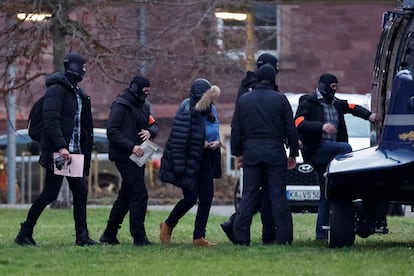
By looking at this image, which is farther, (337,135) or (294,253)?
(337,135)

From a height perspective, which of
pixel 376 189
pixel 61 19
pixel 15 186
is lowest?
pixel 15 186

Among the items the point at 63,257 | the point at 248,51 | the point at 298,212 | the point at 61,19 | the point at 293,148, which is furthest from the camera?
the point at 248,51

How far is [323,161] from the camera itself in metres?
14.4

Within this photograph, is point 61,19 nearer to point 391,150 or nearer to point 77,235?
point 77,235

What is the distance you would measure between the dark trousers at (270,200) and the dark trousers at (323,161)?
0.73 m

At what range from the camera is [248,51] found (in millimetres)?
27062

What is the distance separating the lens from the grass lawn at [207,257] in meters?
11.5

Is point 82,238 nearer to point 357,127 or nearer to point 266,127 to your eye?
point 266,127

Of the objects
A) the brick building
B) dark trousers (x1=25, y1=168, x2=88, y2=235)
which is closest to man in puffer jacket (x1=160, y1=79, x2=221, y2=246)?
dark trousers (x1=25, y1=168, x2=88, y2=235)

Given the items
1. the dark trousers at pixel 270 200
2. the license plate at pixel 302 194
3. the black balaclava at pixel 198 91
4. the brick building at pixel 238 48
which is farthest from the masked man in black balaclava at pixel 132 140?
the brick building at pixel 238 48

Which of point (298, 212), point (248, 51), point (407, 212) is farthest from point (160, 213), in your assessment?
point (248, 51)

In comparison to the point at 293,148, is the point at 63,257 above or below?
below

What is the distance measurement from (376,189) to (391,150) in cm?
45

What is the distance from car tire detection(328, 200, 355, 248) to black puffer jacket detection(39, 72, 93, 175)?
2.44 m
